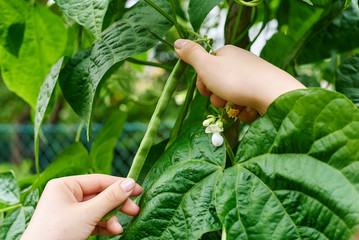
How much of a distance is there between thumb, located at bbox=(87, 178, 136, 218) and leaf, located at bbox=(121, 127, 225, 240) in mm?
26

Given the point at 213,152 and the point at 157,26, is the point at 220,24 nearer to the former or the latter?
the point at 157,26

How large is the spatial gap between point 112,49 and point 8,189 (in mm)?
313

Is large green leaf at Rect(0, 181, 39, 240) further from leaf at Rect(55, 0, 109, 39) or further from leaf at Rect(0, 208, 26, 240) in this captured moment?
leaf at Rect(55, 0, 109, 39)

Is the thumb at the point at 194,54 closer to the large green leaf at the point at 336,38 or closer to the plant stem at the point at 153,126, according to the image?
the plant stem at the point at 153,126

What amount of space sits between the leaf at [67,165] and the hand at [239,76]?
0.98 feet

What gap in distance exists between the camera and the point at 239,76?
0.47 meters

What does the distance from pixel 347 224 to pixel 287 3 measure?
0.59 meters

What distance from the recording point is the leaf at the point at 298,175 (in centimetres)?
36

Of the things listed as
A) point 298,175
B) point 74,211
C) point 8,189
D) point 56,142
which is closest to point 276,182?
point 298,175

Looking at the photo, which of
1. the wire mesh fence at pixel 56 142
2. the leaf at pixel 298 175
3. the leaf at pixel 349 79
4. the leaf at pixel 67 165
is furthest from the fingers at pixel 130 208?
the wire mesh fence at pixel 56 142

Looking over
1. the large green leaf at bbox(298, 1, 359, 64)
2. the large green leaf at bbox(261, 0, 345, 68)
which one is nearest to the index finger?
the large green leaf at bbox(261, 0, 345, 68)

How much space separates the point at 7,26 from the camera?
0.70m

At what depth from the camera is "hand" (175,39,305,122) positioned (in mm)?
453

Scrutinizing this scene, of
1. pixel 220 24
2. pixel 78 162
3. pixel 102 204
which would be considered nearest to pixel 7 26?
pixel 78 162
